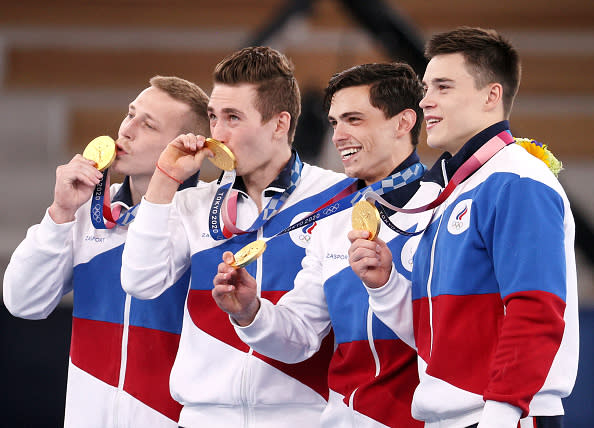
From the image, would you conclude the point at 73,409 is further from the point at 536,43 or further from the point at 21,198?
the point at 536,43

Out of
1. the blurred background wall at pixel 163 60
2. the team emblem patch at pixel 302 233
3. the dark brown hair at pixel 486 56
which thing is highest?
the blurred background wall at pixel 163 60

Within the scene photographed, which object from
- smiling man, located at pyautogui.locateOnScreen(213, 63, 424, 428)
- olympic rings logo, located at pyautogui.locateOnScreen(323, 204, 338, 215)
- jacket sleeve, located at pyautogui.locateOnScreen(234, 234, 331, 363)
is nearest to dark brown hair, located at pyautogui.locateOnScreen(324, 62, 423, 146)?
smiling man, located at pyautogui.locateOnScreen(213, 63, 424, 428)

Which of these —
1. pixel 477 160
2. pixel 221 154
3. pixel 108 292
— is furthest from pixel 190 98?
pixel 477 160

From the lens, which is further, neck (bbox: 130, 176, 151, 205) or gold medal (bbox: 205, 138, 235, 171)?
neck (bbox: 130, 176, 151, 205)

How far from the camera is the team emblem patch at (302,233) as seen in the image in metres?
2.74

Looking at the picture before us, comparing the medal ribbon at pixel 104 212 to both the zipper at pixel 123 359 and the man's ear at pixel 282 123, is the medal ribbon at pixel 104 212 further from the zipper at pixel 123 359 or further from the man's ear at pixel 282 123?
the man's ear at pixel 282 123

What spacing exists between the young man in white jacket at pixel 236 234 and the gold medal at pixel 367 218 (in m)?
0.51

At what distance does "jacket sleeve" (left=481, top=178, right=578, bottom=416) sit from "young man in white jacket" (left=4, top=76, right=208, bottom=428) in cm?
132

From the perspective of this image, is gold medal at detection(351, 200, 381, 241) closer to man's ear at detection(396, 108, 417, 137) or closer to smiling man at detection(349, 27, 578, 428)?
smiling man at detection(349, 27, 578, 428)

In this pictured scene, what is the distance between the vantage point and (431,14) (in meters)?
8.66

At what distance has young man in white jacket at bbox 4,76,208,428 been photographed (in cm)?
280

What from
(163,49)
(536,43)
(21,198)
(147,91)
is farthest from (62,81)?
(147,91)

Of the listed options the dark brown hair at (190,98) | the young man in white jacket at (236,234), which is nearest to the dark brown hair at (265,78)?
the young man in white jacket at (236,234)

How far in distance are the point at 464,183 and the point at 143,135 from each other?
1327 mm
